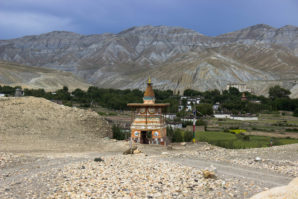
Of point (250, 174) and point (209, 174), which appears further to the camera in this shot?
point (250, 174)

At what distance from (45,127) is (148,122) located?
797 cm

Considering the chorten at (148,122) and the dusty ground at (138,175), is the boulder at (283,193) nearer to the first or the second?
the dusty ground at (138,175)

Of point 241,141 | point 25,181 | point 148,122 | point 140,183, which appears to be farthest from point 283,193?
point 241,141

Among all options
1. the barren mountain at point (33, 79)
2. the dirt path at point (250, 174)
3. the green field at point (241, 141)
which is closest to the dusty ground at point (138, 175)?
the dirt path at point (250, 174)

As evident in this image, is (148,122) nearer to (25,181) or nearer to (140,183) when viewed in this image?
(140,183)

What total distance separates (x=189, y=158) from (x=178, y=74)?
466 feet

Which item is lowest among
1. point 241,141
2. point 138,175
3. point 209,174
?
point 241,141

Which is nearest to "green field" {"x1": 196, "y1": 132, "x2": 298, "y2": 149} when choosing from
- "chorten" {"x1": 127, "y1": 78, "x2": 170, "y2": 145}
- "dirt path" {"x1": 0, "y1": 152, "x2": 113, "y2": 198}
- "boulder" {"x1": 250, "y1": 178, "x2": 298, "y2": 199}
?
"chorten" {"x1": 127, "y1": 78, "x2": 170, "y2": 145}

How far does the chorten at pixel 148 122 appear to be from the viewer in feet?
80.9

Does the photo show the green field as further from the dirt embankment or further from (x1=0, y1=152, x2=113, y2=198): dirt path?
(x1=0, y1=152, x2=113, y2=198): dirt path

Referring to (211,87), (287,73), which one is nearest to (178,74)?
(211,87)

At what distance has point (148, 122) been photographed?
81.3ft

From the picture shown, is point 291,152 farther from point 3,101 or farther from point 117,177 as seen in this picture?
point 3,101

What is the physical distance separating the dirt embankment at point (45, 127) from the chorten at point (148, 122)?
3129 millimetres
